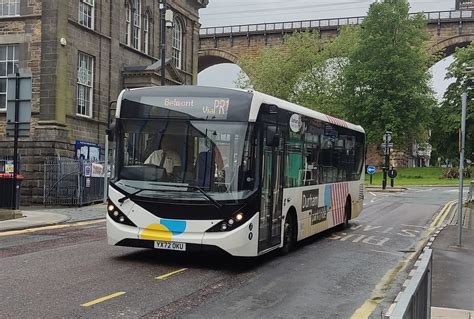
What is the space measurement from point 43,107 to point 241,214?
1812 centimetres

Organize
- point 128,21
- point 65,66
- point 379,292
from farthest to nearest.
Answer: point 128,21
point 65,66
point 379,292

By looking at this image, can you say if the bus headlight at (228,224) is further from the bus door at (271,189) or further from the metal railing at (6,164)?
the metal railing at (6,164)

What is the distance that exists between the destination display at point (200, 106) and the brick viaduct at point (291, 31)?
2300 inches

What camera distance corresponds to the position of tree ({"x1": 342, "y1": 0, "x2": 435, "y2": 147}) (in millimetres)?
54562

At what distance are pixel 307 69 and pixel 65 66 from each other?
4225 cm

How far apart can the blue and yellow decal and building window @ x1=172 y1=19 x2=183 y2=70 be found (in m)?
28.6

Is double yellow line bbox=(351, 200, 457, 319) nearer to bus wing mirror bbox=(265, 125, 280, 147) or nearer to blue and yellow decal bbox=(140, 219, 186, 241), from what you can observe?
bus wing mirror bbox=(265, 125, 280, 147)

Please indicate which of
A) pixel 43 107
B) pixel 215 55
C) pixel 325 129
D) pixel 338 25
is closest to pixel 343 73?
pixel 338 25

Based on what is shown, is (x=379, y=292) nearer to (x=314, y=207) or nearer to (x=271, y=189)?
(x=271, y=189)

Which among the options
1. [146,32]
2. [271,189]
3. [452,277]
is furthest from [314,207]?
[146,32]

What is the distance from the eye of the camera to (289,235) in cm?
1152

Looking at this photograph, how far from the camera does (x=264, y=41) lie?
70.3 metres

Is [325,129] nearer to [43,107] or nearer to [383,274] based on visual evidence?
[383,274]

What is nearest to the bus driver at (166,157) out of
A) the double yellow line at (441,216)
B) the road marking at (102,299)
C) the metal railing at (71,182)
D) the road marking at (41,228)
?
the road marking at (102,299)
